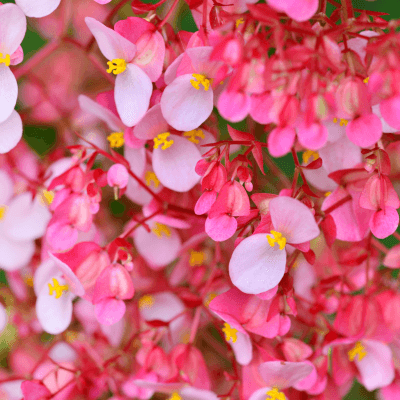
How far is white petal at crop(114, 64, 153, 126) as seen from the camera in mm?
537

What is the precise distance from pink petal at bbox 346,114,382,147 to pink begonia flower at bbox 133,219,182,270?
1.23ft

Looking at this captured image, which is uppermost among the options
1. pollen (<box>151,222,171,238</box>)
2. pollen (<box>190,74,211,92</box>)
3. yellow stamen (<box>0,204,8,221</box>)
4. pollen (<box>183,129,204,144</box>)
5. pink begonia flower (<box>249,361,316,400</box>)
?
pollen (<box>190,74,211,92</box>)

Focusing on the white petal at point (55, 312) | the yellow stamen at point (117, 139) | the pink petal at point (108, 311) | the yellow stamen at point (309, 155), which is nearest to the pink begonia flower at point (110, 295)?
the pink petal at point (108, 311)

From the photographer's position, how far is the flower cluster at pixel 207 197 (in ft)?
1.40

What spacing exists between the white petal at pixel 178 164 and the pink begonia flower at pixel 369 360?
0.35m

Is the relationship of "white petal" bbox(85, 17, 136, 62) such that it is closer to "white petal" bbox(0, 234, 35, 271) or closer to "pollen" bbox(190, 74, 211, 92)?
"pollen" bbox(190, 74, 211, 92)

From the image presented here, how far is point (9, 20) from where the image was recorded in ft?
1.85

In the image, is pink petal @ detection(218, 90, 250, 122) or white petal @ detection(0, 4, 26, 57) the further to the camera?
white petal @ detection(0, 4, 26, 57)

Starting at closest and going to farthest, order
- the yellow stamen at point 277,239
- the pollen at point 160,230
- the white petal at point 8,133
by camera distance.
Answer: the yellow stamen at point 277,239 → the white petal at point 8,133 → the pollen at point 160,230

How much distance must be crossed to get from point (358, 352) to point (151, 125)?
465 mm

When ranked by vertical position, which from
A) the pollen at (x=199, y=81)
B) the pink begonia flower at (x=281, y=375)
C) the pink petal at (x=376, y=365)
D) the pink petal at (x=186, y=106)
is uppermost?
the pollen at (x=199, y=81)

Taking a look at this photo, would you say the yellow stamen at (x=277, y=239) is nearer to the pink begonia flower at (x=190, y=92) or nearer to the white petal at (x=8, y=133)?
the pink begonia flower at (x=190, y=92)

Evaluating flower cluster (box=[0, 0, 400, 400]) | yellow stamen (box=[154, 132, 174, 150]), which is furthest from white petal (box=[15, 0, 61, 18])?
yellow stamen (box=[154, 132, 174, 150])

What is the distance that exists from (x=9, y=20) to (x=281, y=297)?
496 millimetres
